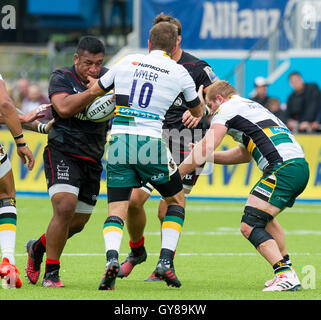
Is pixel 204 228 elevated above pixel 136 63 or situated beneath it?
situated beneath

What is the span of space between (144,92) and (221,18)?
54.0 ft

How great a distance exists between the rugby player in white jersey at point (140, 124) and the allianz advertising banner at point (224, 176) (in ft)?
28.8

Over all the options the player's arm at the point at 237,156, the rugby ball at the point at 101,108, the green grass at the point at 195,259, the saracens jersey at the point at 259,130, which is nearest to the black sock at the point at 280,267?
the green grass at the point at 195,259

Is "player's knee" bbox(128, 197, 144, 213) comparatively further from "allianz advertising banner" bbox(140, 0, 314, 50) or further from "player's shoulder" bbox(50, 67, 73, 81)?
"allianz advertising banner" bbox(140, 0, 314, 50)

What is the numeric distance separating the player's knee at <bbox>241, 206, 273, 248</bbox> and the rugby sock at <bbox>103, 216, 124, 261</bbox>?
48.1 inches

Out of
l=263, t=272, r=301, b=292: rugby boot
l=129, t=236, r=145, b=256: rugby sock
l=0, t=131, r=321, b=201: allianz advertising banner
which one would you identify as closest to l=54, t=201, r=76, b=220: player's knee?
l=129, t=236, r=145, b=256: rugby sock

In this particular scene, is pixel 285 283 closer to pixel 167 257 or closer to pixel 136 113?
pixel 167 257

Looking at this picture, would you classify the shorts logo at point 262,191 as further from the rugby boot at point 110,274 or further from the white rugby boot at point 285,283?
the rugby boot at point 110,274

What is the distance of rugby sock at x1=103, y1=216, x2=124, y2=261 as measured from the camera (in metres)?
6.99

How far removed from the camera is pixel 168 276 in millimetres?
7051

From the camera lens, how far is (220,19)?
23.2m
